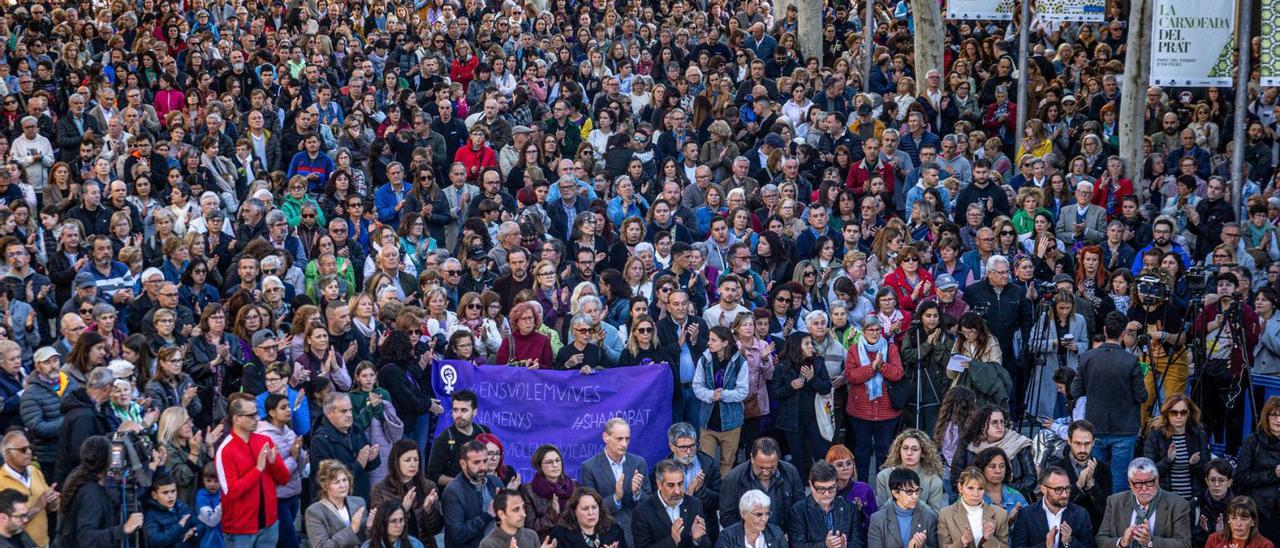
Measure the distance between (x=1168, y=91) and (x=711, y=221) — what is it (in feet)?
27.6

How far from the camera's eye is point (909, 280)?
16.0 m

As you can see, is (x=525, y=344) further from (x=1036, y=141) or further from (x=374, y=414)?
(x=1036, y=141)

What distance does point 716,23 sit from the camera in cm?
2655

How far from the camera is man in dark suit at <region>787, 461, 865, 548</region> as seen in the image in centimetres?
1166

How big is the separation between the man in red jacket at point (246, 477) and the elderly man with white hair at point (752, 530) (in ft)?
9.81

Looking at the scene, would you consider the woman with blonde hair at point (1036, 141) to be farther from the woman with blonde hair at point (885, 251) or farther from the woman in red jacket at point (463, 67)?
the woman in red jacket at point (463, 67)

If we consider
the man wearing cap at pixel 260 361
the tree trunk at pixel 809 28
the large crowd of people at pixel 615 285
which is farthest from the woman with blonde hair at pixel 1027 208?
the man wearing cap at pixel 260 361

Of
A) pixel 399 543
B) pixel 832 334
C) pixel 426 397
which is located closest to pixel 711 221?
pixel 832 334

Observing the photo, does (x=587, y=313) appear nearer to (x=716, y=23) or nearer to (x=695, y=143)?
(x=695, y=143)

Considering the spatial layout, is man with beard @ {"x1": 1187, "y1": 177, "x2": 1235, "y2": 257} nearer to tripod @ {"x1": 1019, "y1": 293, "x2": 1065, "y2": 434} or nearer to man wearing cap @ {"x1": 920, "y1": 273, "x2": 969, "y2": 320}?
tripod @ {"x1": 1019, "y1": 293, "x2": 1065, "y2": 434}

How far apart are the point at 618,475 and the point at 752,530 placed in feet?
4.02

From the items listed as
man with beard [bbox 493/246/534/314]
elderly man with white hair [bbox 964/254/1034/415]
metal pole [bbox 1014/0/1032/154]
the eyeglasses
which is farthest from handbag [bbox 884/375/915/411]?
metal pole [bbox 1014/0/1032/154]

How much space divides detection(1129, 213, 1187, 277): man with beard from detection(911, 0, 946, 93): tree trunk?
26.2 ft

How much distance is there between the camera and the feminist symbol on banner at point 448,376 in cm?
1358
